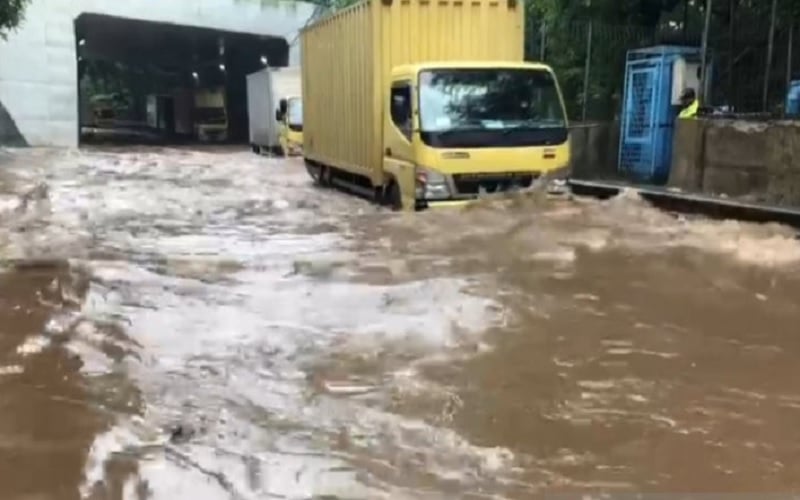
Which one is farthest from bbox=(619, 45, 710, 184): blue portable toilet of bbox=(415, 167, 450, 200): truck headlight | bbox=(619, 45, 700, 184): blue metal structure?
bbox=(415, 167, 450, 200): truck headlight

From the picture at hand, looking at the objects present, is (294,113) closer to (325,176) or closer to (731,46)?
(325,176)

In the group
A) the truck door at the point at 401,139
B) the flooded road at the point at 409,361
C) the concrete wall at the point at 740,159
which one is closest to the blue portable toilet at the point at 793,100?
the concrete wall at the point at 740,159

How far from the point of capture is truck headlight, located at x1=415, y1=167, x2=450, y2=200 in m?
11.7

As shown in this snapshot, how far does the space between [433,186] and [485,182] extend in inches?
23.2

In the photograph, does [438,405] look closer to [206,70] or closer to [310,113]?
[310,113]

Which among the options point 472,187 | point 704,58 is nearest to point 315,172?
point 704,58

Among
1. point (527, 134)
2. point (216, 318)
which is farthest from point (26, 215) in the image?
point (216, 318)

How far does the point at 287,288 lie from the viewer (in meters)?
8.07

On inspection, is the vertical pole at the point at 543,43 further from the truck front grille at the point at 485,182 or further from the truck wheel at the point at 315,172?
the truck front grille at the point at 485,182

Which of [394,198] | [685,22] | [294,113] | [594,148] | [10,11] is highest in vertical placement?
[10,11]

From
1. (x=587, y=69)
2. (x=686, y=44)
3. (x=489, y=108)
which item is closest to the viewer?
(x=489, y=108)

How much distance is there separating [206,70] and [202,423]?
4896cm

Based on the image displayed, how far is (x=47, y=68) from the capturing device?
3434 cm

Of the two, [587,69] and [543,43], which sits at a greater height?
[543,43]
